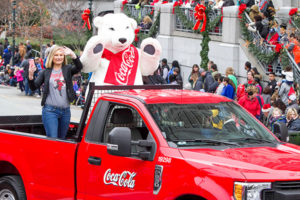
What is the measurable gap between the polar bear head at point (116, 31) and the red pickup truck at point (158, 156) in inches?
177

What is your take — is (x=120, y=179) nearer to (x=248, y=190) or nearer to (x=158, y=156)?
(x=158, y=156)

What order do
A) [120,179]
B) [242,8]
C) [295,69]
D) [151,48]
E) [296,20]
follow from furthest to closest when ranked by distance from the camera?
[242,8], [296,20], [295,69], [151,48], [120,179]

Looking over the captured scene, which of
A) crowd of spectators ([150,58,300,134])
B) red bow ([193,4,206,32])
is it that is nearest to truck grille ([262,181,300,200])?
crowd of spectators ([150,58,300,134])

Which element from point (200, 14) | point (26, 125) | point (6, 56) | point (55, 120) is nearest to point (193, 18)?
point (200, 14)

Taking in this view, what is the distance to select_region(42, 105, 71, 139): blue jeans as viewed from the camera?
28.9 feet

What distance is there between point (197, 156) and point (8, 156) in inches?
116

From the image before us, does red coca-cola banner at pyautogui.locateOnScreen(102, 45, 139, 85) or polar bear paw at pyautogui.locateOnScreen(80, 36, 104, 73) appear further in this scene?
red coca-cola banner at pyautogui.locateOnScreen(102, 45, 139, 85)

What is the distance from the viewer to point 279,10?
19641mm

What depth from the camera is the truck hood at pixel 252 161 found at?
5621 mm

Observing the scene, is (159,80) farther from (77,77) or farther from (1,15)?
(1,15)

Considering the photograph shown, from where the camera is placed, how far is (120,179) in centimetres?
665

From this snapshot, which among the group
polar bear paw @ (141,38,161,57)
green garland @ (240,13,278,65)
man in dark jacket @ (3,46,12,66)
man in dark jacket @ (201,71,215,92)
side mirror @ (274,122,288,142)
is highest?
polar bear paw @ (141,38,161,57)

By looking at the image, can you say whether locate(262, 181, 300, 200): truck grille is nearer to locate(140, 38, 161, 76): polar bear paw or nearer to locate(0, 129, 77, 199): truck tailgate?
locate(0, 129, 77, 199): truck tailgate

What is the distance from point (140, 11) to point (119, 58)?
1599 cm
